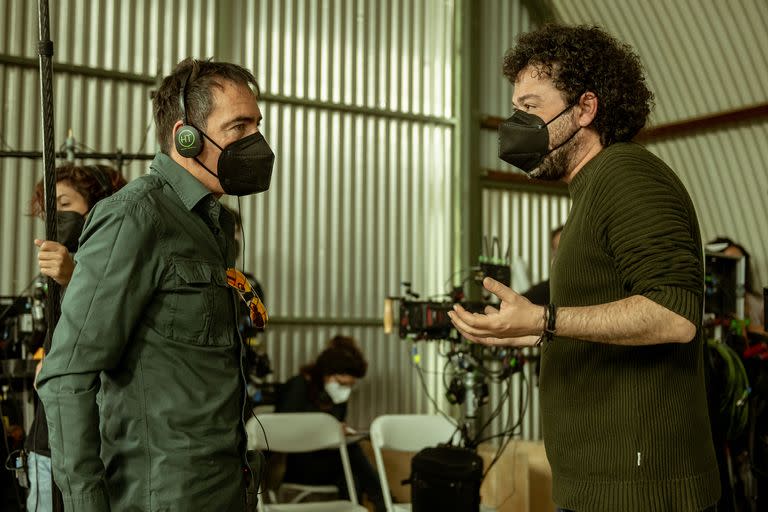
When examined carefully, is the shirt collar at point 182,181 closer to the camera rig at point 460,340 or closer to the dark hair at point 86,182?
the dark hair at point 86,182

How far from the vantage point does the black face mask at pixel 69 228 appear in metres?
3.20

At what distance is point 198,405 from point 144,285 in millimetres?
285

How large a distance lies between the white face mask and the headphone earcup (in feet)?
15.7

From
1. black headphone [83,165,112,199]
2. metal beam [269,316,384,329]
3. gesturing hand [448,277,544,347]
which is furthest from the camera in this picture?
metal beam [269,316,384,329]

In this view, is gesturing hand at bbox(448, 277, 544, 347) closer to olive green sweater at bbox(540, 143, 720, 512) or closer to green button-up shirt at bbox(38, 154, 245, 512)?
olive green sweater at bbox(540, 143, 720, 512)

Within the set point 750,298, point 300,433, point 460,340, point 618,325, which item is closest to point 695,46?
point 750,298

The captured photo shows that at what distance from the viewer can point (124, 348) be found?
1.94 meters

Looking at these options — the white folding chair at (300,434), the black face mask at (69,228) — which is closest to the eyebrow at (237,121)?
the black face mask at (69,228)

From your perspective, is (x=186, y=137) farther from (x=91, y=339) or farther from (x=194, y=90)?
(x=91, y=339)

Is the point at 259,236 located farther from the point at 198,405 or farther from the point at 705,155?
the point at 198,405

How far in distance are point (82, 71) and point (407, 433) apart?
3.86 meters

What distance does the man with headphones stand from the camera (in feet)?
6.13

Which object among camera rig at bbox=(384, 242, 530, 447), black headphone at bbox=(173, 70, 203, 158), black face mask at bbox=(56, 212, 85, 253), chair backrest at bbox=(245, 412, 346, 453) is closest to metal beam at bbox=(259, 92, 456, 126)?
camera rig at bbox=(384, 242, 530, 447)

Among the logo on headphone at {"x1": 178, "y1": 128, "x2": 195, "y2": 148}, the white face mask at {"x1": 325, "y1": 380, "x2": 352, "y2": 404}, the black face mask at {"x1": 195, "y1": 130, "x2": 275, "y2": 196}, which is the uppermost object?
the logo on headphone at {"x1": 178, "y1": 128, "x2": 195, "y2": 148}
